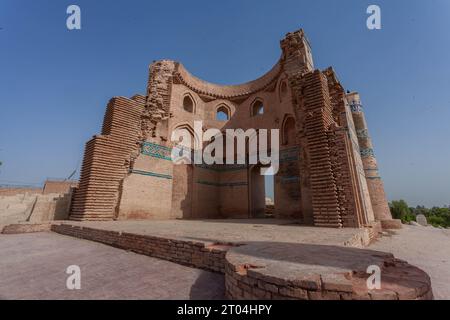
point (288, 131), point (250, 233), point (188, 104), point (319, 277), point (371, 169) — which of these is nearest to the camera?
point (319, 277)

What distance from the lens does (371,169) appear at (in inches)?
515

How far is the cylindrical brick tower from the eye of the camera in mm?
12219

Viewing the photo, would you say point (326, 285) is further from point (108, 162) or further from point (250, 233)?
point (108, 162)

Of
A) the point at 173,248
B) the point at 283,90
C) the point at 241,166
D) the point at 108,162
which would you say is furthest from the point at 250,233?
the point at 283,90

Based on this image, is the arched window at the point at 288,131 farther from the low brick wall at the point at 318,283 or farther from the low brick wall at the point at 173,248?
the low brick wall at the point at 318,283

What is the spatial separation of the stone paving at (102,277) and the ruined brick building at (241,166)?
205 inches

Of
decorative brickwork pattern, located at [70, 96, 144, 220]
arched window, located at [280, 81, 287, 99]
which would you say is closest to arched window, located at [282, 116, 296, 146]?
arched window, located at [280, 81, 287, 99]

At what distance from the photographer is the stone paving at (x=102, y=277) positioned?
269 centimetres

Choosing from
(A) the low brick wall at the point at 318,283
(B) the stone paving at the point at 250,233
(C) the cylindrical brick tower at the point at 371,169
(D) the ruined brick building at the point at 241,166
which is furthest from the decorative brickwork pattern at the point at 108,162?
(C) the cylindrical brick tower at the point at 371,169

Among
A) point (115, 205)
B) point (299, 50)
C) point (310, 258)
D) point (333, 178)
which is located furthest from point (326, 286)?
point (299, 50)

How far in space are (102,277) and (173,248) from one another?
1.30 m

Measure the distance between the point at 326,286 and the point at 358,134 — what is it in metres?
14.6

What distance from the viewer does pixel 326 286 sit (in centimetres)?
186
